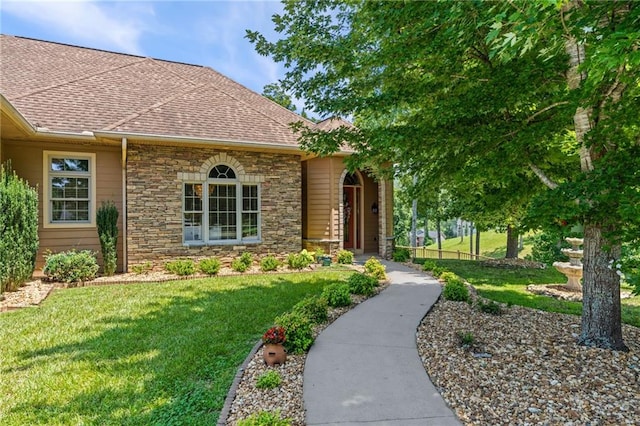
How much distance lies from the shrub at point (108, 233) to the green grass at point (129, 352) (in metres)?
1.39

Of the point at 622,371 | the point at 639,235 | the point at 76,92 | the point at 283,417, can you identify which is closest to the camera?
the point at 283,417

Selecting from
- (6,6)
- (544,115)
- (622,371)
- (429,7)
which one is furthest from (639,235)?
(6,6)

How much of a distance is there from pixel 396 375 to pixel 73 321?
16.1ft

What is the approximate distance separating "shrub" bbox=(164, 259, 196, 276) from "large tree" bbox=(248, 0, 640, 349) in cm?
509

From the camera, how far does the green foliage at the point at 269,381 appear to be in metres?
3.39

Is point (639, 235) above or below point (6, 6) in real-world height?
below

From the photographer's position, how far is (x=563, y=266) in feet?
27.0

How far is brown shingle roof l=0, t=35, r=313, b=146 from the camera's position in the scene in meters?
9.12

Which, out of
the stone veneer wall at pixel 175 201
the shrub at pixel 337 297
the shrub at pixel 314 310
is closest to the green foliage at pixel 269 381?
the shrub at pixel 314 310

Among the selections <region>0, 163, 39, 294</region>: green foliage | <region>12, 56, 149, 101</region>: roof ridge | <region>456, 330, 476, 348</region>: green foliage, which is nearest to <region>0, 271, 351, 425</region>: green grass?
<region>0, 163, 39, 294</region>: green foliage

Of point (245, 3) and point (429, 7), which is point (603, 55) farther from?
point (245, 3)

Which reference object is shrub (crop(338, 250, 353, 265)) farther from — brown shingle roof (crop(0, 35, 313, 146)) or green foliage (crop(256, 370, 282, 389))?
green foliage (crop(256, 370, 282, 389))

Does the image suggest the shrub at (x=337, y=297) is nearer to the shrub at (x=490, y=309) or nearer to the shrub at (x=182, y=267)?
the shrub at (x=490, y=309)

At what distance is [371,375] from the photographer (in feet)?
11.9
